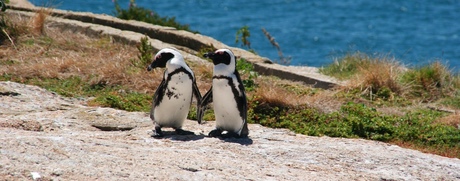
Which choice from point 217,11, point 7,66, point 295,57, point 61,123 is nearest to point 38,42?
point 7,66

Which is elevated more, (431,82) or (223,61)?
(223,61)

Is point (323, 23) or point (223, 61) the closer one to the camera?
point (223, 61)

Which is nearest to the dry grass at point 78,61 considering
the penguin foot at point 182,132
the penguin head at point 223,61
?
the penguin foot at point 182,132

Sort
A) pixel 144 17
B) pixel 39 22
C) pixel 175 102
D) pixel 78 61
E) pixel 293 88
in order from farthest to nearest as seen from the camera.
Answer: pixel 144 17 → pixel 39 22 → pixel 78 61 → pixel 293 88 → pixel 175 102

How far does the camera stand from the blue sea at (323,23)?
106ft

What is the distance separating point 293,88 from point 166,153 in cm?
459

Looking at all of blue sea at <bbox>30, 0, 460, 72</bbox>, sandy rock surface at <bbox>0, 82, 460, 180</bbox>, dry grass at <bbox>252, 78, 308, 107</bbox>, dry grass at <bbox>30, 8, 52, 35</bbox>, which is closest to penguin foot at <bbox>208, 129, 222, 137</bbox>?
sandy rock surface at <bbox>0, 82, 460, 180</bbox>

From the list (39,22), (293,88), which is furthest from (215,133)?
(39,22)

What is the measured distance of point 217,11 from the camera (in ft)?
145

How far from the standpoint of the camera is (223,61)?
758 centimetres

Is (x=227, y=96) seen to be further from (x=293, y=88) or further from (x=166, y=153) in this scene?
(x=293, y=88)

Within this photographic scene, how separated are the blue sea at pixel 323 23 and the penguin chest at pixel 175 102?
19.4 meters

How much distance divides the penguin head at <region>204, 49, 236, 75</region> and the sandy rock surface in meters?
0.60

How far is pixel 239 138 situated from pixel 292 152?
2.21 feet
